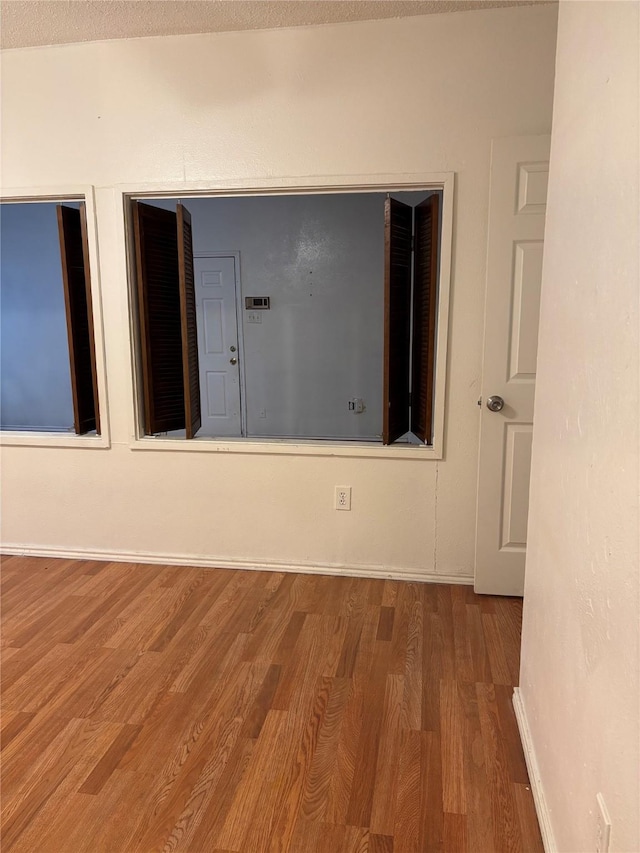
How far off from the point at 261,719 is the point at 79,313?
2.34 meters

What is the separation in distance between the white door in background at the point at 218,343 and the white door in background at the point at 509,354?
3524mm

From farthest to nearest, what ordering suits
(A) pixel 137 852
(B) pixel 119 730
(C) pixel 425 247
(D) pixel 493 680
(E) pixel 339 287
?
(E) pixel 339 287 < (C) pixel 425 247 < (D) pixel 493 680 < (B) pixel 119 730 < (A) pixel 137 852

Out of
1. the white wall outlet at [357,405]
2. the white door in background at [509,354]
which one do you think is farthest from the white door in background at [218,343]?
the white door in background at [509,354]

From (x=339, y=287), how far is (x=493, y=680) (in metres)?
4.09

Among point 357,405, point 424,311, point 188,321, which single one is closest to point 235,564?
point 188,321

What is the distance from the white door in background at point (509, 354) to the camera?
258 centimetres

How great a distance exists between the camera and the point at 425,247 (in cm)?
289

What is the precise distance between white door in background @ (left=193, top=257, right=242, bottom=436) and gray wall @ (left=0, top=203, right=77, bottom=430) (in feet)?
4.51

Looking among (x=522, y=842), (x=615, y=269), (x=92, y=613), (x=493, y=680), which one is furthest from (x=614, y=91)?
(x=92, y=613)

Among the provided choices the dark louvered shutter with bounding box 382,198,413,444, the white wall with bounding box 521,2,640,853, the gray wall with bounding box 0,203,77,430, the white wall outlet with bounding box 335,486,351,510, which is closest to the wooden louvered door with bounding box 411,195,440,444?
the dark louvered shutter with bounding box 382,198,413,444

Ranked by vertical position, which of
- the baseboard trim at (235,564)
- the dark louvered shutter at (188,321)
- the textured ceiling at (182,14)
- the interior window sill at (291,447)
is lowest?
the baseboard trim at (235,564)

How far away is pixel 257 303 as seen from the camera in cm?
571

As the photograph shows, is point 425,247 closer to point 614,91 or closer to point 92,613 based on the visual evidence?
point 614,91

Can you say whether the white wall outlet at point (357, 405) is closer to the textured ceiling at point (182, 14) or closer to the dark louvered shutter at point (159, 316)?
A: the dark louvered shutter at point (159, 316)
